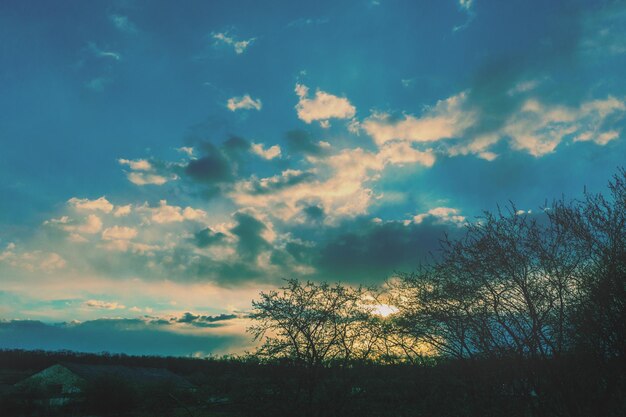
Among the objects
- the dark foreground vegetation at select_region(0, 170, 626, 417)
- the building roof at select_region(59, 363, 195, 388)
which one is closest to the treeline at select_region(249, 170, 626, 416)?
the dark foreground vegetation at select_region(0, 170, 626, 417)

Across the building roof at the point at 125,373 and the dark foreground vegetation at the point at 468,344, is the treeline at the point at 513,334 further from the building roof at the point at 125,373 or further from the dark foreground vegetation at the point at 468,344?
the building roof at the point at 125,373

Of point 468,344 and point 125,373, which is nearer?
point 468,344

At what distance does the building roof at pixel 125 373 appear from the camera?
2376 inches

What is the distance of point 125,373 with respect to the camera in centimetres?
7519

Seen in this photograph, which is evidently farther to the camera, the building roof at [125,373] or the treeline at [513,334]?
the building roof at [125,373]

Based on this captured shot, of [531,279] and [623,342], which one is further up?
[531,279]

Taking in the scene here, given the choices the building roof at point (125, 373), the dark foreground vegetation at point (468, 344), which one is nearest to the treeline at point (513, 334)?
the dark foreground vegetation at point (468, 344)

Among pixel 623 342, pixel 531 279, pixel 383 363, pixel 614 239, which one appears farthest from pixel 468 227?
pixel 383 363

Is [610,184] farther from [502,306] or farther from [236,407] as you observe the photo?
[236,407]

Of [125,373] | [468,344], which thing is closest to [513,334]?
[468,344]

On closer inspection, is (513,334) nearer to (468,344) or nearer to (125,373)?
(468,344)

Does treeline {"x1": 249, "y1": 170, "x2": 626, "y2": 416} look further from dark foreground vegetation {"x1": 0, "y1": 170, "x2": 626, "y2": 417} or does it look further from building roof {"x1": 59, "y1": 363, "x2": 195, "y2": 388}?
building roof {"x1": 59, "y1": 363, "x2": 195, "y2": 388}

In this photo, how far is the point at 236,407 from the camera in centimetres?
1838

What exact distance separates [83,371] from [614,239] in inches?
2859
